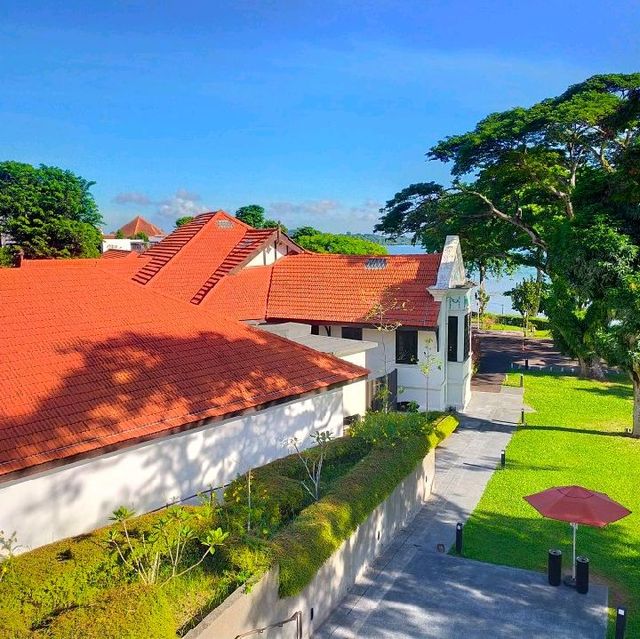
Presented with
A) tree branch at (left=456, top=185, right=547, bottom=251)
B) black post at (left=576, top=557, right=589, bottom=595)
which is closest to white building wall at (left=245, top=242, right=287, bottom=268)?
tree branch at (left=456, top=185, right=547, bottom=251)

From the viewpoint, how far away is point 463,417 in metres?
24.9

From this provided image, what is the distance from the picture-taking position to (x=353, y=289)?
86.6ft

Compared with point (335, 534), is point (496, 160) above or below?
above

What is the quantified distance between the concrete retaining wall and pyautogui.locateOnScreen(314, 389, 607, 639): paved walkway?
12.6 inches

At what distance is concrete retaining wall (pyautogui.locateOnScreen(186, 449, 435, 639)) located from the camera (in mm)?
7379

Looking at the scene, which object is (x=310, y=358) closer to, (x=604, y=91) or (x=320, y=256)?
(x=320, y=256)

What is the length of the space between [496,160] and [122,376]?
22.4 metres

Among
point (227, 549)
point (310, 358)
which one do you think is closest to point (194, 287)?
point (310, 358)

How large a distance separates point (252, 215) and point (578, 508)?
69.3m

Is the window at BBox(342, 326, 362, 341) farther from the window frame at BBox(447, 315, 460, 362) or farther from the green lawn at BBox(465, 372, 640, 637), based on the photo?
the green lawn at BBox(465, 372, 640, 637)

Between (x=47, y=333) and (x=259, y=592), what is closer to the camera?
(x=259, y=592)

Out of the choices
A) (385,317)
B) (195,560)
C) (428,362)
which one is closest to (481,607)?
(195,560)

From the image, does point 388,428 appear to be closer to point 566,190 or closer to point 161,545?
point 161,545

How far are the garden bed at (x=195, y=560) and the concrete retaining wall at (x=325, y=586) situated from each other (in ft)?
0.94
